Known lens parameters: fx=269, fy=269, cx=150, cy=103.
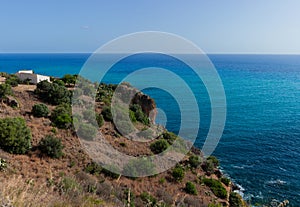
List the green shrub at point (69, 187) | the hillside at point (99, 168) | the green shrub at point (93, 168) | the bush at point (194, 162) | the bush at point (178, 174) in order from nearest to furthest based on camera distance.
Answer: the green shrub at point (69, 187) < the hillside at point (99, 168) < the green shrub at point (93, 168) < the bush at point (178, 174) < the bush at point (194, 162)

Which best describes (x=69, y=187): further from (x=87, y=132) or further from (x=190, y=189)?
(x=87, y=132)

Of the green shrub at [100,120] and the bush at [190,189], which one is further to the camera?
the green shrub at [100,120]

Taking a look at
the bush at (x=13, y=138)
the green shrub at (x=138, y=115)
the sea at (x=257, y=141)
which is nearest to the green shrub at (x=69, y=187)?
the sea at (x=257, y=141)

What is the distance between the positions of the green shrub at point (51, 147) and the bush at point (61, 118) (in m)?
3.41

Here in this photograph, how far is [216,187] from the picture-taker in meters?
18.5

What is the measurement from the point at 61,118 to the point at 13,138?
515 cm

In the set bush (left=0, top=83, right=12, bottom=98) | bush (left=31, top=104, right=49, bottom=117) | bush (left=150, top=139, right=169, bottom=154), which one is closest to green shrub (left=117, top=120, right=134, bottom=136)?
bush (left=150, top=139, right=169, bottom=154)

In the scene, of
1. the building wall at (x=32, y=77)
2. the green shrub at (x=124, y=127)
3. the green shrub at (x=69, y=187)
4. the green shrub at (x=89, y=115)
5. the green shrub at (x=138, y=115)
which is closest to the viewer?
the green shrub at (x=69, y=187)

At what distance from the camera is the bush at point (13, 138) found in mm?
14289

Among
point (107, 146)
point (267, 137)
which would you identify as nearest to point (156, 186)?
point (107, 146)

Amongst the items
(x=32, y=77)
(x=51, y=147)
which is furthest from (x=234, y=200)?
(x=32, y=77)

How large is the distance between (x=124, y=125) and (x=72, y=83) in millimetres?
12626

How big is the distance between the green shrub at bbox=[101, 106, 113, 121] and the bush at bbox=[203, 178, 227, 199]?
9653mm

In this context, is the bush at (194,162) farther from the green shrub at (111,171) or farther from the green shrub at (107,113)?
the green shrub at (107,113)
